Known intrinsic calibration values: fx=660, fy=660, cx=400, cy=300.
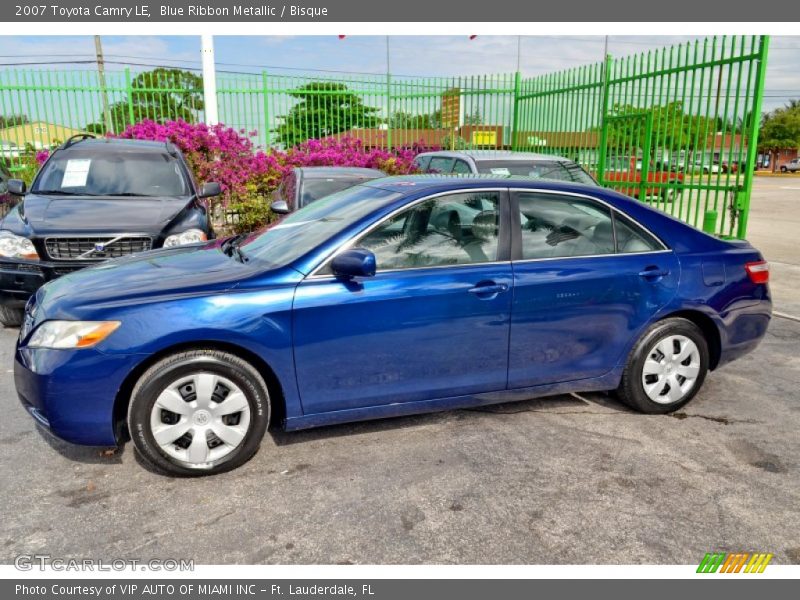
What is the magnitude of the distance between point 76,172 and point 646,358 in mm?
6001

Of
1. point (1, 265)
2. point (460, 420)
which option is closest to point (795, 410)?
point (460, 420)

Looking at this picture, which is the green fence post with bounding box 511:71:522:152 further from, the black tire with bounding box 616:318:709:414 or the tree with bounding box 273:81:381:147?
the black tire with bounding box 616:318:709:414

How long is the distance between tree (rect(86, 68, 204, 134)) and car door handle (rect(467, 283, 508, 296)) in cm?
1104

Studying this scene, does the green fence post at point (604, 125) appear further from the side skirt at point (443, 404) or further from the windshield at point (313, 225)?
the windshield at point (313, 225)

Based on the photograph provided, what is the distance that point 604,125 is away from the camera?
11.1m

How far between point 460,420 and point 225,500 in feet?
5.33

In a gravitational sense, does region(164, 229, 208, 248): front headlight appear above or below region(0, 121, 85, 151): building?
below

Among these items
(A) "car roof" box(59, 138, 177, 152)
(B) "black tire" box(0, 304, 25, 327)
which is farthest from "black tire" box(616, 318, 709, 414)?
(A) "car roof" box(59, 138, 177, 152)

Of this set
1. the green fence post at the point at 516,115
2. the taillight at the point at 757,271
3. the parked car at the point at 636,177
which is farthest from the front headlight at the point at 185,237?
the green fence post at the point at 516,115

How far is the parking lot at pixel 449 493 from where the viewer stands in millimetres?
2918

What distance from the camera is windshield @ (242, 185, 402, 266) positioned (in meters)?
3.78

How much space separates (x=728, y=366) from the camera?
5523 mm

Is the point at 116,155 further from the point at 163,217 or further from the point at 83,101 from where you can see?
the point at 83,101

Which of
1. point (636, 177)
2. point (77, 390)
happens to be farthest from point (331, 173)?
point (77, 390)
